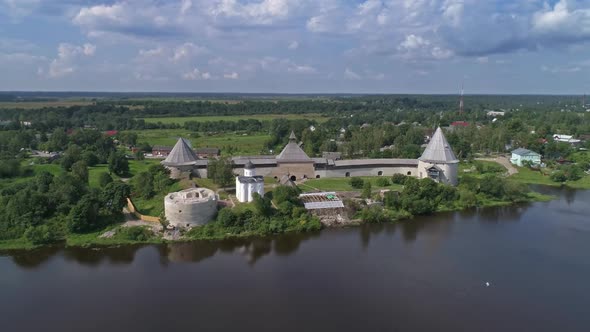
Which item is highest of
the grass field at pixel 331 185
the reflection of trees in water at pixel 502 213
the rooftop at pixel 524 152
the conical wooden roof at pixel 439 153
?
the conical wooden roof at pixel 439 153

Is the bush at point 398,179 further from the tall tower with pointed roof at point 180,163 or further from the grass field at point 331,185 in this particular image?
the tall tower with pointed roof at point 180,163

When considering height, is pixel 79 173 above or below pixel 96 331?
above

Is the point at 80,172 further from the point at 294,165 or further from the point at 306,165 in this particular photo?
the point at 306,165

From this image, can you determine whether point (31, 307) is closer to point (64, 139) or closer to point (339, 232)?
point (339, 232)

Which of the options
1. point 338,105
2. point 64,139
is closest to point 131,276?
point 64,139

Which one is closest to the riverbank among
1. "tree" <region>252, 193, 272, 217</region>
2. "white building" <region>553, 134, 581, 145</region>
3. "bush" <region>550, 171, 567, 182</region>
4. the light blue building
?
"tree" <region>252, 193, 272, 217</region>

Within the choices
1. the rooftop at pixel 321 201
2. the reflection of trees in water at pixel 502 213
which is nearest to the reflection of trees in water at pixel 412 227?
the rooftop at pixel 321 201
